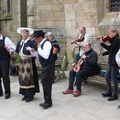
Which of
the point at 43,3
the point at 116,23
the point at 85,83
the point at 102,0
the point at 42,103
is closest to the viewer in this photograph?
the point at 42,103

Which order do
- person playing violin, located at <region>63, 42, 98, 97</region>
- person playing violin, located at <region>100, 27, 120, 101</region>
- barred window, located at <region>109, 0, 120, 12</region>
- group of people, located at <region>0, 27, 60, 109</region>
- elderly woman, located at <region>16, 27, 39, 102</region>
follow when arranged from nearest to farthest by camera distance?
group of people, located at <region>0, 27, 60, 109</region>, person playing violin, located at <region>100, 27, 120, 101</region>, elderly woman, located at <region>16, 27, 39, 102</region>, person playing violin, located at <region>63, 42, 98, 97</region>, barred window, located at <region>109, 0, 120, 12</region>

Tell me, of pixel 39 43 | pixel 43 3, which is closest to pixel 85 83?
→ pixel 39 43

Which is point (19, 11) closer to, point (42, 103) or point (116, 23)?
point (116, 23)

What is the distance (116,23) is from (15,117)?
4631 mm

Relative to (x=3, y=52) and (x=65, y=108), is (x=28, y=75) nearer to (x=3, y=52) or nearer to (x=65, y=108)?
(x=3, y=52)

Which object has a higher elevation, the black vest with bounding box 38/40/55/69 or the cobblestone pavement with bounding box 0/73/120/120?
the black vest with bounding box 38/40/55/69

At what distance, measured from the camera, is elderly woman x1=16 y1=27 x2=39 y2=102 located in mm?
8266

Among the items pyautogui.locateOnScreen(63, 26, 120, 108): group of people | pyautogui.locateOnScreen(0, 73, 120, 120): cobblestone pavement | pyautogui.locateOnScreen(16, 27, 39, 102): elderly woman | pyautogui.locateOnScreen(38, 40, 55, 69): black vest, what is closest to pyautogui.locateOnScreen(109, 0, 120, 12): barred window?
pyautogui.locateOnScreen(63, 26, 120, 108): group of people

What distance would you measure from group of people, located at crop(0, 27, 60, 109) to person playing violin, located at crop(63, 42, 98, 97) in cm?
90

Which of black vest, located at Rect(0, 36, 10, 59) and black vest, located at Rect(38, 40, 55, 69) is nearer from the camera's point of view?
black vest, located at Rect(38, 40, 55, 69)

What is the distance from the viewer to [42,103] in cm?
799

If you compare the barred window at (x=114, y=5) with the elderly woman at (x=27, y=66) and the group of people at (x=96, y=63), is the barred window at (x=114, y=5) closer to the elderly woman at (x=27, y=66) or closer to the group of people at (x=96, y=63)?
the group of people at (x=96, y=63)

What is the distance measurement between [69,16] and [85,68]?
12.4ft

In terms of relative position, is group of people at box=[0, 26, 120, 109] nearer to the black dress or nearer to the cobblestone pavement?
the black dress
